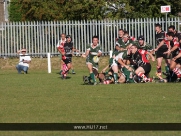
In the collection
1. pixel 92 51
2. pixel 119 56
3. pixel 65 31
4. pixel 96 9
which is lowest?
pixel 119 56

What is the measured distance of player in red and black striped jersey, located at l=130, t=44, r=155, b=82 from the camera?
83.5 ft

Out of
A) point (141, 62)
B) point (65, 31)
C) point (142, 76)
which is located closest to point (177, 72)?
point (142, 76)

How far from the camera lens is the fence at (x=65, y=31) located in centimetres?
4034

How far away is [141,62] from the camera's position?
25.6m

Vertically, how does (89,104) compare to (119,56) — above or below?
below

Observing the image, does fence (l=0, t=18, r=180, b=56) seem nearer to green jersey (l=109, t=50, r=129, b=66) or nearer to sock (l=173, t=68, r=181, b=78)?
green jersey (l=109, t=50, r=129, b=66)

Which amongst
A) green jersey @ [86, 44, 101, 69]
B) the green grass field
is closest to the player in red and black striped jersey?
the green grass field

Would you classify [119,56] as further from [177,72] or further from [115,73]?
[177,72]

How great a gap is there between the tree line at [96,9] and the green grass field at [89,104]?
832 inches

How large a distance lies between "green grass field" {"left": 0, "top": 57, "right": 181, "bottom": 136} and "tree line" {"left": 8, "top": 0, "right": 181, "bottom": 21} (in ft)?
69.4

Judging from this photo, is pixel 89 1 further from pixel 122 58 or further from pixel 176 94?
pixel 176 94

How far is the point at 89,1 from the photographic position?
A: 4681 cm

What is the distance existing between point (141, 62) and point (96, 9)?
21653mm

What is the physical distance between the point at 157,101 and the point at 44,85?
8.04 m
